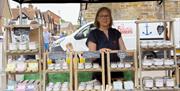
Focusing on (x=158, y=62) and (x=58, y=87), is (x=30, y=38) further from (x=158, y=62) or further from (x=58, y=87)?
(x=158, y=62)

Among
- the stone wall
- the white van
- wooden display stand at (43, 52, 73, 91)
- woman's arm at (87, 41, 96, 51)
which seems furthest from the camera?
the white van

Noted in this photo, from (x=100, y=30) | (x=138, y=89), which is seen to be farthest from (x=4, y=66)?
(x=138, y=89)

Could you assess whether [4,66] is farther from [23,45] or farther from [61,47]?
[61,47]

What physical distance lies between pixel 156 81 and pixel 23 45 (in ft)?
5.97

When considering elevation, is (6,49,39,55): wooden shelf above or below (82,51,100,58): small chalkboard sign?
above

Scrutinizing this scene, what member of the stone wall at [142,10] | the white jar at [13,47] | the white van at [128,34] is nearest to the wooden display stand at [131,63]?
the white jar at [13,47]

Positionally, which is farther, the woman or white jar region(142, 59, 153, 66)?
the woman

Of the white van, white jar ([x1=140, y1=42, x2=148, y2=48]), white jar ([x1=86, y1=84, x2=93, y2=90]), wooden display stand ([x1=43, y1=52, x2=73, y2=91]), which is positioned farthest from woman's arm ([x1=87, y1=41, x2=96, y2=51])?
the white van

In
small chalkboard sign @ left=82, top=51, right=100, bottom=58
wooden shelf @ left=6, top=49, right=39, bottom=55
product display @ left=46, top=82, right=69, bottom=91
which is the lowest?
product display @ left=46, top=82, right=69, bottom=91

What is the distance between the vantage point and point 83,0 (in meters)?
7.00

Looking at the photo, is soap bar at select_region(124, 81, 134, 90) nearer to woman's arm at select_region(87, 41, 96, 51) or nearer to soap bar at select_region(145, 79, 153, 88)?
soap bar at select_region(145, 79, 153, 88)

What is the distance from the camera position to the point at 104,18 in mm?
5848

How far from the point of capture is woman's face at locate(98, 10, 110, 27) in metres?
5.79

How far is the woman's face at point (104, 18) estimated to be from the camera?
5795mm
